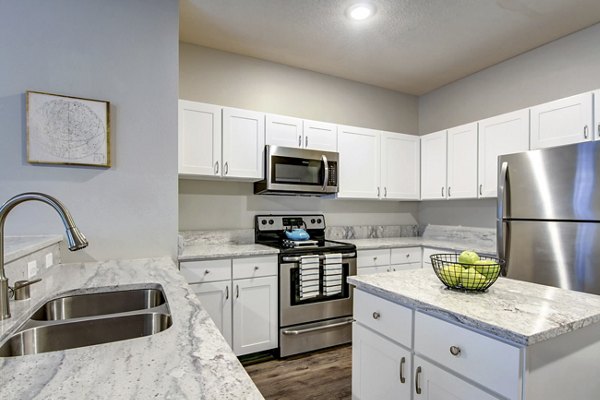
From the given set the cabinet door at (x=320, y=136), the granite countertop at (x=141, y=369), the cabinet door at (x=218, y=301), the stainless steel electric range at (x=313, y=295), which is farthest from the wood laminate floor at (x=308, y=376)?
the cabinet door at (x=320, y=136)

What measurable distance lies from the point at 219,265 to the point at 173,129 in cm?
107

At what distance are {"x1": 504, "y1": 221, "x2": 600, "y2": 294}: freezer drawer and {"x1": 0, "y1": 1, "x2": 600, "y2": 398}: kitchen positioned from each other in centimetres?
139

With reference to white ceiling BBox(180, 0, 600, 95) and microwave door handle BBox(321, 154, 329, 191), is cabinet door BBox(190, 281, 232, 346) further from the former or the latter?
white ceiling BBox(180, 0, 600, 95)

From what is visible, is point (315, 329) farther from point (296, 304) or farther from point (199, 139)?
point (199, 139)

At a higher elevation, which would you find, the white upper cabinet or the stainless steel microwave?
the white upper cabinet

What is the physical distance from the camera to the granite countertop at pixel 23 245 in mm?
1241

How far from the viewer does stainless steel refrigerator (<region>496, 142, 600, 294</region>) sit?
6.66 ft

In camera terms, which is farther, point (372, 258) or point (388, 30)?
point (372, 258)

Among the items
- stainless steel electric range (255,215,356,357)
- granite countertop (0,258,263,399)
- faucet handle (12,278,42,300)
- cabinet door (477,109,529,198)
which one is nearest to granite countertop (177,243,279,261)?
stainless steel electric range (255,215,356,357)

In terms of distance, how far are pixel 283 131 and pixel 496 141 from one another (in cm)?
200

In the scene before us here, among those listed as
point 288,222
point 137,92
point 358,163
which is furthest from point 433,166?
point 137,92

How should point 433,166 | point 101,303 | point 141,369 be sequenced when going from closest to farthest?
point 141,369, point 101,303, point 433,166

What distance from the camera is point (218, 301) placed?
242cm

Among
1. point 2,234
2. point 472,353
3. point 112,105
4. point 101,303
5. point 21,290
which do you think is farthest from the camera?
point 112,105
